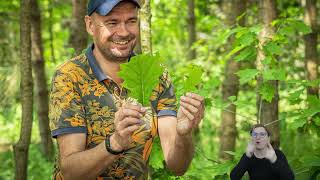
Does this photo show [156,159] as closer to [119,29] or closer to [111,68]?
[111,68]

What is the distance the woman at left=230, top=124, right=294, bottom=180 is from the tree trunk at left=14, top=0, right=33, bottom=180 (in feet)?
7.41

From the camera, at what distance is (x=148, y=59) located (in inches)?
91.0

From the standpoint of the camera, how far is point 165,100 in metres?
3.12

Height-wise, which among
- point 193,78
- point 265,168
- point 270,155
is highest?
point 193,78

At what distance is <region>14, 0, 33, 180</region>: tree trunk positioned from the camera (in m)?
5.10

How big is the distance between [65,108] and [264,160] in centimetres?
188

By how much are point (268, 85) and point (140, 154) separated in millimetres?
2207

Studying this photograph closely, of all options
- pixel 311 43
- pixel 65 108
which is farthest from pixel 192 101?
pixel 311 43

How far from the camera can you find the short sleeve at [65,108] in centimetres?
279

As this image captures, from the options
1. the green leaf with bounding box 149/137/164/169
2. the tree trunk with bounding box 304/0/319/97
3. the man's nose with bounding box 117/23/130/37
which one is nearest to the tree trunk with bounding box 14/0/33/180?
the green leaf with bounding box 149/137/164/169

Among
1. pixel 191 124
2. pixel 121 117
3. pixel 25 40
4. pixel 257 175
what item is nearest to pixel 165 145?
pixel 191 124

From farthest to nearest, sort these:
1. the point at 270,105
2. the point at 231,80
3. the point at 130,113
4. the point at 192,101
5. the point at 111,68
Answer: the point at 231,80
the point at 270,105
the point at 111,68
the point at 192,101
the point at 130,113

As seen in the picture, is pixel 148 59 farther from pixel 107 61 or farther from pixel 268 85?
pixel 268 85

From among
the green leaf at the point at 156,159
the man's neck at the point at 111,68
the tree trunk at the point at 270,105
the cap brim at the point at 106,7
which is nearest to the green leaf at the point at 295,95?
the tree trunk at the point at 270,105
